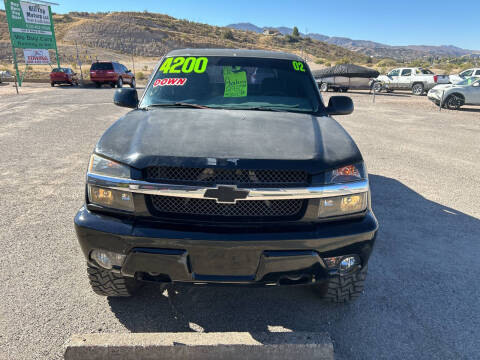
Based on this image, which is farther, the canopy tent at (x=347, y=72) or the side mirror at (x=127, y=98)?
the canopy tent at (x=347, y=72)

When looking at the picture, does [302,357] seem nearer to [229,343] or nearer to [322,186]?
[229,343]

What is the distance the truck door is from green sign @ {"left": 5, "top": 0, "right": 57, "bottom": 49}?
1056 inches

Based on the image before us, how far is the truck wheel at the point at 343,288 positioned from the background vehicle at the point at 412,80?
2255cm

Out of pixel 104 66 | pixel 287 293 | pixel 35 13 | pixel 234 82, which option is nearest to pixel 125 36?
pixel 35 13

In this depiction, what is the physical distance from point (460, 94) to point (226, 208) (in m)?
16.9

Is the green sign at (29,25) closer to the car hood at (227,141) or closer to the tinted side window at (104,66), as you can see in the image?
the tinted side window at (104,66)

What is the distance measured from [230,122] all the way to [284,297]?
1.42m

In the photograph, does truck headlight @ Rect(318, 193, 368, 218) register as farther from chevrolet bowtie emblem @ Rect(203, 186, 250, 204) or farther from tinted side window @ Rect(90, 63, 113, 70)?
tinted side window @ Rect(90, 63, 113, 70)

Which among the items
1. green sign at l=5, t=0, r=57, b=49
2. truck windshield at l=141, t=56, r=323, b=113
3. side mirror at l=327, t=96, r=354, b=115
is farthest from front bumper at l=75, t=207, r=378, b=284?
green sign at l=5, t=0, r=57, b=49

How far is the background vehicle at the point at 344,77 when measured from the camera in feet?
77.0

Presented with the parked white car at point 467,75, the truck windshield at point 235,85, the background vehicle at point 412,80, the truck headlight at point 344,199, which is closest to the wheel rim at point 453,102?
the parked white car at point 467,75

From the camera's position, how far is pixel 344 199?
7.22ft

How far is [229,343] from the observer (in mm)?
2027

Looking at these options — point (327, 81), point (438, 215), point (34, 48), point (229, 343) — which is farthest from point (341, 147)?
point (34, 48)
